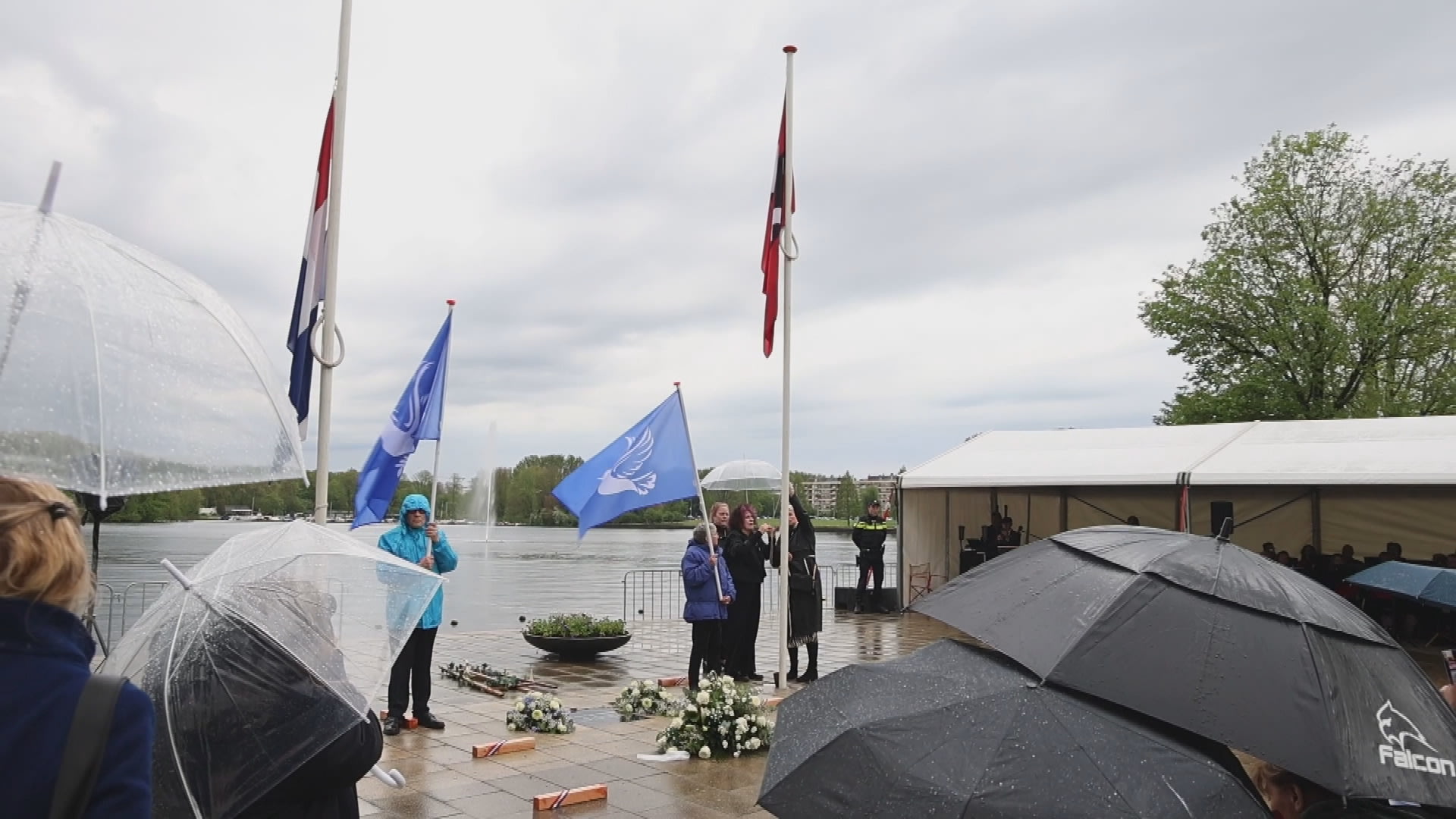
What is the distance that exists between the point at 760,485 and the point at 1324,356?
18844 mm

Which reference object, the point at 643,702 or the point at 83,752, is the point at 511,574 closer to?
the point at 643,702

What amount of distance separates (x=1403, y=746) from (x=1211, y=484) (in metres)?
13.0

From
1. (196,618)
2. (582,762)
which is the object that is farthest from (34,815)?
(582,762)

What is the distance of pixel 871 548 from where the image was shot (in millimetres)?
19969

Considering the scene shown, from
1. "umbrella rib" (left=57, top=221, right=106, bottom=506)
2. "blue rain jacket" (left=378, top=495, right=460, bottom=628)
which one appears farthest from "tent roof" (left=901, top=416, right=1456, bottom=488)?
"umbrella rib" (left=57, top=221, right=106, bottom=506)

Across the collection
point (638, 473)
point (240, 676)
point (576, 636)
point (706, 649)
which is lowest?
point (576, 636)

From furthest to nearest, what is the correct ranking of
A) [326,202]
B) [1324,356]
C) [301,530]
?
[1324,356]
[326,202]
[301,530]

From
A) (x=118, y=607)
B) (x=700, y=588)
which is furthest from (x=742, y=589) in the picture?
(x=118, y=607)

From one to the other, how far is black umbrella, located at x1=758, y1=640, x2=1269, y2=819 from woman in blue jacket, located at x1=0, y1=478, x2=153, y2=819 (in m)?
1.64

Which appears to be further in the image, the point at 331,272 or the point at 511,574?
the point at 511,574

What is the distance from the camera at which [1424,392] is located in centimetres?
2802

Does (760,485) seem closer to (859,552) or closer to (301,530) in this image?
(859,552)

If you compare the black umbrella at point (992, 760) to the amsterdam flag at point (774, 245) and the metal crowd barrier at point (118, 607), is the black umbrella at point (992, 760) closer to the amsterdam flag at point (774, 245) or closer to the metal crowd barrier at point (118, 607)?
the amsterdam flag at point (774, 245)

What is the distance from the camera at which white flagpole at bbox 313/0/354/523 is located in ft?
20.1
